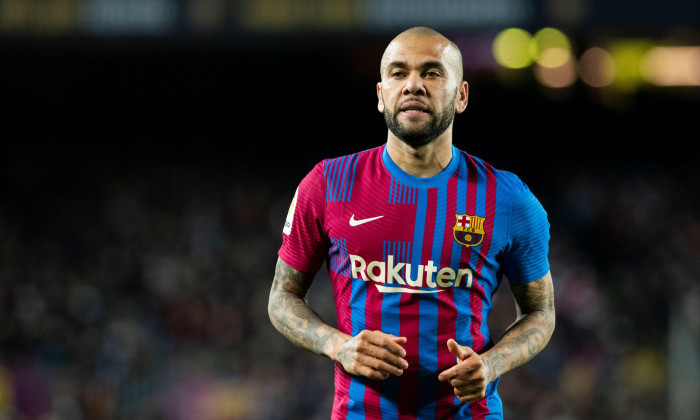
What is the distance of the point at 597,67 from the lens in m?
11.6

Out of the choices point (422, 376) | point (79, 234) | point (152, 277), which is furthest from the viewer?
point (79, 234)

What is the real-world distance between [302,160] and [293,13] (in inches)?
233

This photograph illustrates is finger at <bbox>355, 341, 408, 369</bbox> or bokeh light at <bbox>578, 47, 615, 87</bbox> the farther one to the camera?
bokeh light at <bbox>578, 47, 615, 87</bbox>

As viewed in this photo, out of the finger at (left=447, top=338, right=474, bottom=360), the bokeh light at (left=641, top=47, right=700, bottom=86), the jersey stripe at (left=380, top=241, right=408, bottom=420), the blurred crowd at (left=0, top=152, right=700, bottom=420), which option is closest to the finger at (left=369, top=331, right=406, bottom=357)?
the finger at (left=447, top=338, right=474, bottom=360)

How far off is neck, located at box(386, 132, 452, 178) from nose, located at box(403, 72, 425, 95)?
0.63 ft

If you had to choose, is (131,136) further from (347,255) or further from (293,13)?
(347,255)

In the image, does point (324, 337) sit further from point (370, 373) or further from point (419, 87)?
point (419, 87)

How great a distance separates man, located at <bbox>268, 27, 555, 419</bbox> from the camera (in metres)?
2.56

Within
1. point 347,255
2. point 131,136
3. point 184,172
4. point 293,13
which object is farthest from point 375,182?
point 131,136

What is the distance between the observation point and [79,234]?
11805 mm

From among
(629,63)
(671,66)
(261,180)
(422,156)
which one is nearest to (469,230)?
(422,156)

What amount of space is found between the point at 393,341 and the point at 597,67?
10.1m

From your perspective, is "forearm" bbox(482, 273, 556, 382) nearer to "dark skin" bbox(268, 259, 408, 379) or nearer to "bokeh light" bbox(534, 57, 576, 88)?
"dark skin" bbox(268, 259, 408, 379)

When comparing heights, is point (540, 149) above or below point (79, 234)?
above
